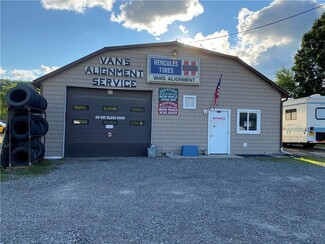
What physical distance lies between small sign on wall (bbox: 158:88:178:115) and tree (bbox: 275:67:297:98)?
25.0 metres

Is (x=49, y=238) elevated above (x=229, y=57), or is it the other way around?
(x=229, y=57)

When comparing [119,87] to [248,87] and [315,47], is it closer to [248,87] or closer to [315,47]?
[248,87]

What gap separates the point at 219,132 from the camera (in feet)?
46.4

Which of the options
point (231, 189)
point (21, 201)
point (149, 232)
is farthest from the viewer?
point (231, 189)

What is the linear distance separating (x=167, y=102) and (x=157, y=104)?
47 centimetres

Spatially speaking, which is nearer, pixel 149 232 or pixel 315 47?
pixel 149 232

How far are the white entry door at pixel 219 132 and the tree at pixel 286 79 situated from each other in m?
23.3

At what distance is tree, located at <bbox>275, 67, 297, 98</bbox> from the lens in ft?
116

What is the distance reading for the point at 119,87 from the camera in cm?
1317

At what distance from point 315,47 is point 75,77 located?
27.2 meters

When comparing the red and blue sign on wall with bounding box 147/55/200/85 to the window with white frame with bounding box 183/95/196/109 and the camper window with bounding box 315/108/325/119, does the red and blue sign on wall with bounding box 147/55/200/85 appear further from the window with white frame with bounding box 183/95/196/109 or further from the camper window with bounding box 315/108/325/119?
the camper window with bounding box 315/108/325/119

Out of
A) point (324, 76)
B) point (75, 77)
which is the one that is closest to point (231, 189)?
point (75, 77)

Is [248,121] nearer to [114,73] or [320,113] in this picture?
[320,113]

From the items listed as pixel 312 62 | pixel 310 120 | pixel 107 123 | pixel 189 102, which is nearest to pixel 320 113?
pixel 310 120
